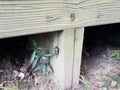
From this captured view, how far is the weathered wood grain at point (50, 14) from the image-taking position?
1038mm

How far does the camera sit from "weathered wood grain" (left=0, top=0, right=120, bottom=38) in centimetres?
104

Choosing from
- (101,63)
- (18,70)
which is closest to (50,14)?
(18,70)

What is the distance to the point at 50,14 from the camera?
3.68ft

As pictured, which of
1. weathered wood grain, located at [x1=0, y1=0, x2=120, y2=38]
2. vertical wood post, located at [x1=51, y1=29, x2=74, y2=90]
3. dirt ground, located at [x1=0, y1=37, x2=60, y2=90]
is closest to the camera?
weathered wood grain, located at [x1=0, y1=0, x2=120, y2=38]

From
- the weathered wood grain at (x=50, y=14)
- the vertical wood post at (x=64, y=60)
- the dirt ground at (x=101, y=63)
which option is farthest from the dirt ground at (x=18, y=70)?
the weathered wood grain at (x=50, y=14)

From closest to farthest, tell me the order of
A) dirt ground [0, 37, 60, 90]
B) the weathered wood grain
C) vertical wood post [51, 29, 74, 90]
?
the weathered wood grain → vertical wood post [51, 29, 74, 90] → dirt ground [0, 37, 60, 90]

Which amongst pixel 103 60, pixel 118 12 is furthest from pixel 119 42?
pixel 118 12

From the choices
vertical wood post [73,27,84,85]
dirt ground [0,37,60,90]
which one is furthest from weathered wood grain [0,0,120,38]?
dirt ground [0,37,60,90]

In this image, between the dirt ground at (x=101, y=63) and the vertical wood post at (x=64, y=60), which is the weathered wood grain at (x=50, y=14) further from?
the dirt ground at (x=101, y=63)

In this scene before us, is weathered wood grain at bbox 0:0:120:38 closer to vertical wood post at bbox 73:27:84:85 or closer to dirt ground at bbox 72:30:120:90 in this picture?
vertical wood post at bbox 73:27:84:85

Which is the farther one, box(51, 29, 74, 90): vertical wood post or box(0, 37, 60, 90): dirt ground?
box(0, 37, 60, 90): dirt ground

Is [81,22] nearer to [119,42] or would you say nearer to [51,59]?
[51,59]

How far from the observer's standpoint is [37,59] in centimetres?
135

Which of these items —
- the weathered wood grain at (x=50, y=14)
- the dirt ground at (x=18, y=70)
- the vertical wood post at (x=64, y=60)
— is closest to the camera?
the weathered wood grain at (x=50, y=14)
